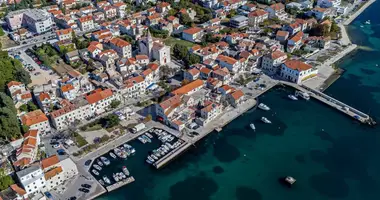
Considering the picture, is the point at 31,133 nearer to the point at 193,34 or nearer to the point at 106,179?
the point at 106,179

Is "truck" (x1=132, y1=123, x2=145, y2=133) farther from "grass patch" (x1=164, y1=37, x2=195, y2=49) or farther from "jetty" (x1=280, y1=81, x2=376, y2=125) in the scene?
"grass patch" (x1=164, y1=37, x2=195, y2=49)

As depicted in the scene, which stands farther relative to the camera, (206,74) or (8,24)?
(8,24)

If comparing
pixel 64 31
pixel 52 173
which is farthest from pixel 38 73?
pixel 52 173

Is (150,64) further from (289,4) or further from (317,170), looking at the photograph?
(289,4)

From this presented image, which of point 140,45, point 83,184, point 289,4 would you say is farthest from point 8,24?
point 289,4

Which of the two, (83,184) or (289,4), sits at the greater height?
(289,4)

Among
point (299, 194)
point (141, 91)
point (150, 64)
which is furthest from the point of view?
point (150, 64)
